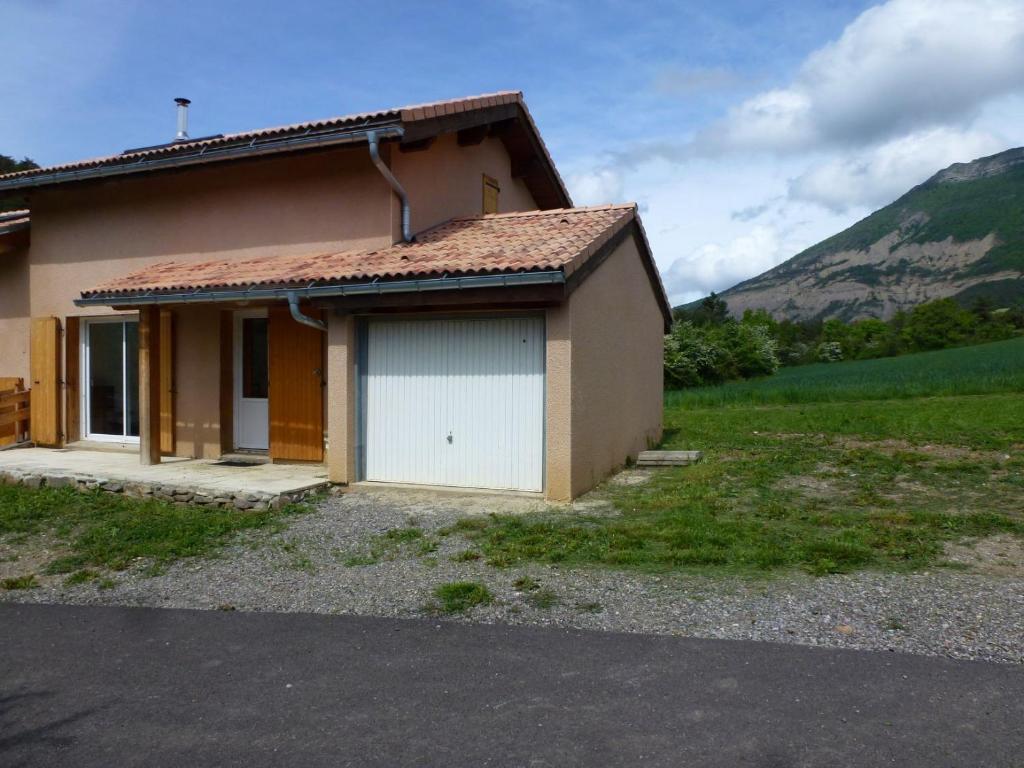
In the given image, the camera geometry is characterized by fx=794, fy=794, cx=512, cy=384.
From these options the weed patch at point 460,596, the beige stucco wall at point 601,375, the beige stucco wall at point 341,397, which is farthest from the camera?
the beige stucco wall at point 341,397

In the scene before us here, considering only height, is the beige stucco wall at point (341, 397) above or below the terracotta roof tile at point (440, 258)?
below

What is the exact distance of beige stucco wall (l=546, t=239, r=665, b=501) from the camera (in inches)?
349

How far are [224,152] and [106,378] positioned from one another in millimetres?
4538

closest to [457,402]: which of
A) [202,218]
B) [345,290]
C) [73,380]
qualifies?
[345,290]

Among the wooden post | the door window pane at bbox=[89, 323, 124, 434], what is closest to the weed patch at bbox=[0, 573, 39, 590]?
the wooden post

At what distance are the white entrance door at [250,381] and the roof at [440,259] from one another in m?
1.02

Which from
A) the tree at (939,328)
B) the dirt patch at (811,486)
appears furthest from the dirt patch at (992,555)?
the tree at (939,328)

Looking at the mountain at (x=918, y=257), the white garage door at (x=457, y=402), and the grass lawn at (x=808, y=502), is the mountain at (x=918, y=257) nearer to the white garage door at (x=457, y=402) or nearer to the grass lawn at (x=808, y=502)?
the grass lawn at (x=808, y=502)

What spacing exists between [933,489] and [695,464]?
3250mm

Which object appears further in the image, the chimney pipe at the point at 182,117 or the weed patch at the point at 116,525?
the chimney pipe at the point at 182,117

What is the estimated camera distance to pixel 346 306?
955 centimetres

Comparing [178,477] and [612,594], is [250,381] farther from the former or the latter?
[612,594]

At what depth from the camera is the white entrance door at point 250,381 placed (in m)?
12.0

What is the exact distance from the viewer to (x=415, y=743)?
354 cm
